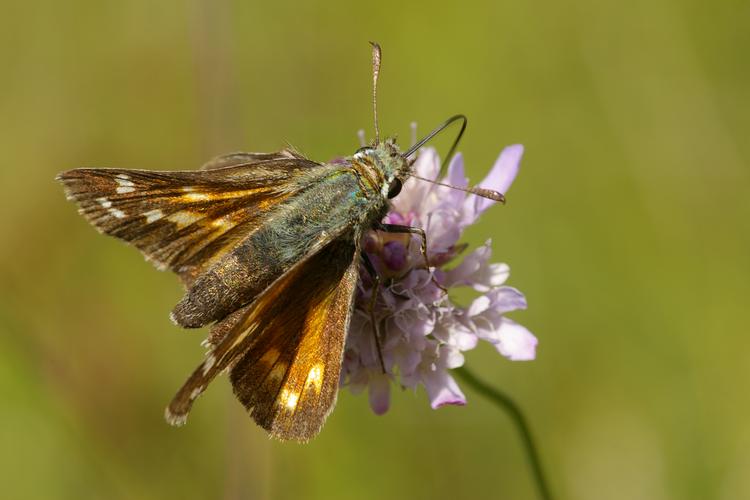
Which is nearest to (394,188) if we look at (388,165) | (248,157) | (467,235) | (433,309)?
(388,165)

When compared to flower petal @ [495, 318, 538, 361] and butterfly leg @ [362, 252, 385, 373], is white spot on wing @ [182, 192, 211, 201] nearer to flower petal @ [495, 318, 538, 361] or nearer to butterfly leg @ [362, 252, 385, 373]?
butterfly leg @ [362, 252, 385, 373]

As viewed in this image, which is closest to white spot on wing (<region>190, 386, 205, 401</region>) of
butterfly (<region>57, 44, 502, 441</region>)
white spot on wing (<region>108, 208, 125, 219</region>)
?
butterfly (<region>57, 44, 502, 441</region>)

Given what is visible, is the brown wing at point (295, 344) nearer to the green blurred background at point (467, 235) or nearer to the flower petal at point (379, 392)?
the flower petal at point (379, 392)

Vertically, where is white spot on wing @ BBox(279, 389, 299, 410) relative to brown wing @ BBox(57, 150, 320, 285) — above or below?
below

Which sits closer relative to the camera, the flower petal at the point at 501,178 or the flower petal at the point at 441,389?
the flower petal at the point at 441,389

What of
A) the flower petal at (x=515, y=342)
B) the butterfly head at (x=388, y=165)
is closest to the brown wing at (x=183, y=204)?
the butterfly head at (x=388, y=165)
